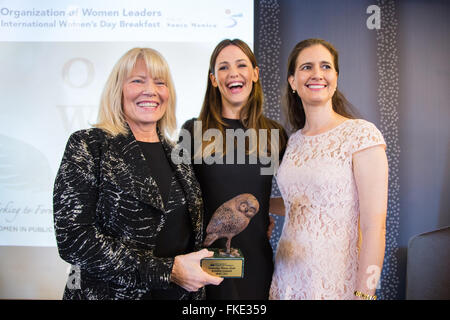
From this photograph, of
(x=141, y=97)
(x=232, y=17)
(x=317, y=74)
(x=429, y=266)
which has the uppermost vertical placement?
(x=232, y=17)

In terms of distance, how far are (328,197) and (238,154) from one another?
1.38 ft

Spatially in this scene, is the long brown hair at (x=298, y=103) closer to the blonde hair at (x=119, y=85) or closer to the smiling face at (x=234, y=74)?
the smiling face at (x=234, y=74)

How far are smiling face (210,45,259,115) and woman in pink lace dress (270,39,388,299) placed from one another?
20cm

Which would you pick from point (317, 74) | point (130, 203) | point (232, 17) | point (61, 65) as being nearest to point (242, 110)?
point (317, 74)

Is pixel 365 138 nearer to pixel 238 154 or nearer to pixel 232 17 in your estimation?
pixel 238 154

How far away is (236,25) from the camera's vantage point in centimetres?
231

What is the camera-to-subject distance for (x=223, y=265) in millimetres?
1233

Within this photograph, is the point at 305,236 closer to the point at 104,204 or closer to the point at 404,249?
the point at 104,204

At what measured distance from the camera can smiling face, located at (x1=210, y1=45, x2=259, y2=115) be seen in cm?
153

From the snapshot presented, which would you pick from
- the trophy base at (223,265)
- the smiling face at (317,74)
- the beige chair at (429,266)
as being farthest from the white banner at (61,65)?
the beige chair at (429,266)

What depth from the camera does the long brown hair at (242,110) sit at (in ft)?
5.11

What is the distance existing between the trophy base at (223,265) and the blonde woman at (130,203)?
32 mm

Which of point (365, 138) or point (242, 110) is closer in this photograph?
point (365, 138)

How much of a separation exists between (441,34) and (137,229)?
2.42 meters
